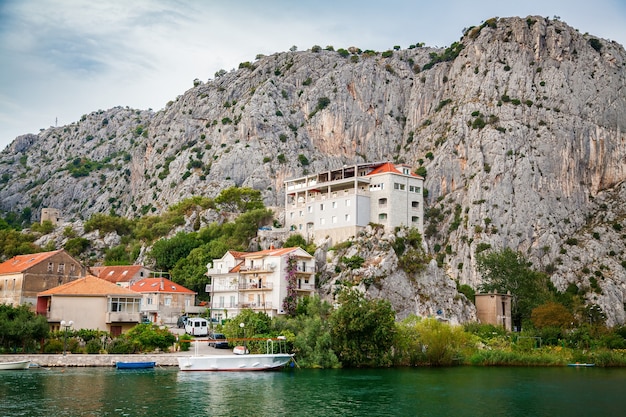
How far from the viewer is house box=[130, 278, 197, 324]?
3027 inches

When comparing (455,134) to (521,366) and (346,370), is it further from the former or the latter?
(346,370)

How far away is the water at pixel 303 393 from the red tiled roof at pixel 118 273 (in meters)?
33.8

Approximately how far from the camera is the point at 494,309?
8431 centimetres

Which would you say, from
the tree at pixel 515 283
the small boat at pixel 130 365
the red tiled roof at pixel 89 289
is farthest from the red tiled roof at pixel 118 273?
the tree at pixel 515 283

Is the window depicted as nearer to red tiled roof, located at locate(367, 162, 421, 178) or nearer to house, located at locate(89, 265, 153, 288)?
house, located at locate(89, 265, 153, 288)

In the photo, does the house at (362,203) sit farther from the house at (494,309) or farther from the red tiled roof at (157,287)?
the red tiled roof at (157,287)

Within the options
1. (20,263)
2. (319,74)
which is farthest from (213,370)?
(319,74)

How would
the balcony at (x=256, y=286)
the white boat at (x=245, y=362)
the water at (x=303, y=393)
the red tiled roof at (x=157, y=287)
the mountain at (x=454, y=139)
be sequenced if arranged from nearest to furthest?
the water at (x=303, y=393) < the white boat at (x=245, y=362) < the balcony at (x=256, y=286) < the red tiled roof at (x=157, y=287) < the mountain at (x=454, y=139)

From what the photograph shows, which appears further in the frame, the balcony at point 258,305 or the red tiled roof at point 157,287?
the red tiled roof at point 157,287

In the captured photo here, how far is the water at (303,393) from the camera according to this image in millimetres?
36938

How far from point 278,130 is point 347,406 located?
10744cm

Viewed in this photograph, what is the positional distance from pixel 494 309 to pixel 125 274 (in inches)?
1926

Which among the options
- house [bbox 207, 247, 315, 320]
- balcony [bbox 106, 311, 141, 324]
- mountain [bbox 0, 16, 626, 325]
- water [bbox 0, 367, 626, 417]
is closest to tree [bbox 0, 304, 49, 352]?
water [bbox 0, 367, 626, 417]

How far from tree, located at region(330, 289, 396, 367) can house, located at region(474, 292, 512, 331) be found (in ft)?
89.7
